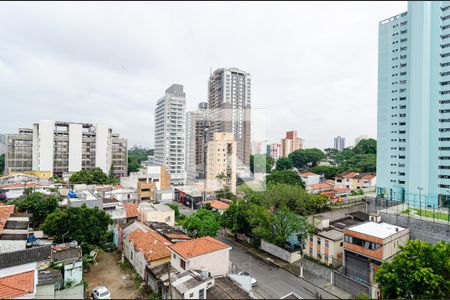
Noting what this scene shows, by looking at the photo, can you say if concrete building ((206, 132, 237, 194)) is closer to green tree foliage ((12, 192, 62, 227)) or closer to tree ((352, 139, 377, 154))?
green tree foliage ((12, 192, 62, 227))

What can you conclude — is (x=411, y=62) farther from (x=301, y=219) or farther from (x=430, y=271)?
(x=430, y=271)

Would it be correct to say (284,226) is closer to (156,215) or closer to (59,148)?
(156,215)

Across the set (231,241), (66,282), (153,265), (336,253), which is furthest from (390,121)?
(66,282)

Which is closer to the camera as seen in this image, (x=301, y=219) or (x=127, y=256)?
(x=127, y=256)

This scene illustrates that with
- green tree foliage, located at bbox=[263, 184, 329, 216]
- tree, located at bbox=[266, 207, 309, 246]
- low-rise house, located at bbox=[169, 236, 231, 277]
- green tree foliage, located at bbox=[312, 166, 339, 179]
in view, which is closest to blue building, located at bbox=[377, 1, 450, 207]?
green tree foliage, located at bbox=[263, 184, 329, 216]

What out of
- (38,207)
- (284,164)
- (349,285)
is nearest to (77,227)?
(38,207)

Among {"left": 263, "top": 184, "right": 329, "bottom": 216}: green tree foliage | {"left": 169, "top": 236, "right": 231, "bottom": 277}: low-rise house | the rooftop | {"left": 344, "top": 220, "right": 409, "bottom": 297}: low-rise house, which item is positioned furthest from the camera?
{"left": 263, "top": 184, "right": 329, "bottom": 216}: green tree foliage
